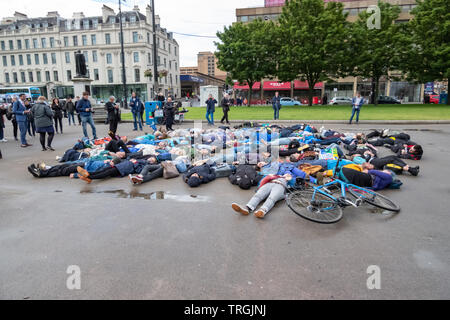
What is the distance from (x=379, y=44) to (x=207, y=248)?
36.9 m

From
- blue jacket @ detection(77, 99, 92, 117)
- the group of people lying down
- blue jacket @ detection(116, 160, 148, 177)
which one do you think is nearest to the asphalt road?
the group of people lying down

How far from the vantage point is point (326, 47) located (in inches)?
1254

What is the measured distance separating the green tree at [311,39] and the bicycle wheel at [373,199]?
3079cm

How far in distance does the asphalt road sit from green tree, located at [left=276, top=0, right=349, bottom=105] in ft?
99.5

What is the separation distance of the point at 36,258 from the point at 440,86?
225 feet

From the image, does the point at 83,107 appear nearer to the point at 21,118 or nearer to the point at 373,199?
the point at 21,118

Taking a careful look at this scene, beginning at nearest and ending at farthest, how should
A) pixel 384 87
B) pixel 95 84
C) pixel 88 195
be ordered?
pixel 88 195 → pixel 384 87 → pixel 95 84

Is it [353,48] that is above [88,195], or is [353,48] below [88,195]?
above

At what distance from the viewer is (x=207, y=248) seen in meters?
3.60

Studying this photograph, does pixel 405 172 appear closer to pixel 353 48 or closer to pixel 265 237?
pixel 265 237

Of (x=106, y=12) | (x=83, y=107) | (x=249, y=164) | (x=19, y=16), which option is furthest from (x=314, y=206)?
(x=19, y=16)

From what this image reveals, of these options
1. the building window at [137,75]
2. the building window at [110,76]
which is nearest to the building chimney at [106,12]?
the building window at [110,76]

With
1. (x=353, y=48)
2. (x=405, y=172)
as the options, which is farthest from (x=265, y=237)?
(x=353, y=48)

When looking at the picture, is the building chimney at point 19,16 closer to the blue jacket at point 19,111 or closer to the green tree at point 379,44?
the green tree at point 379,44
